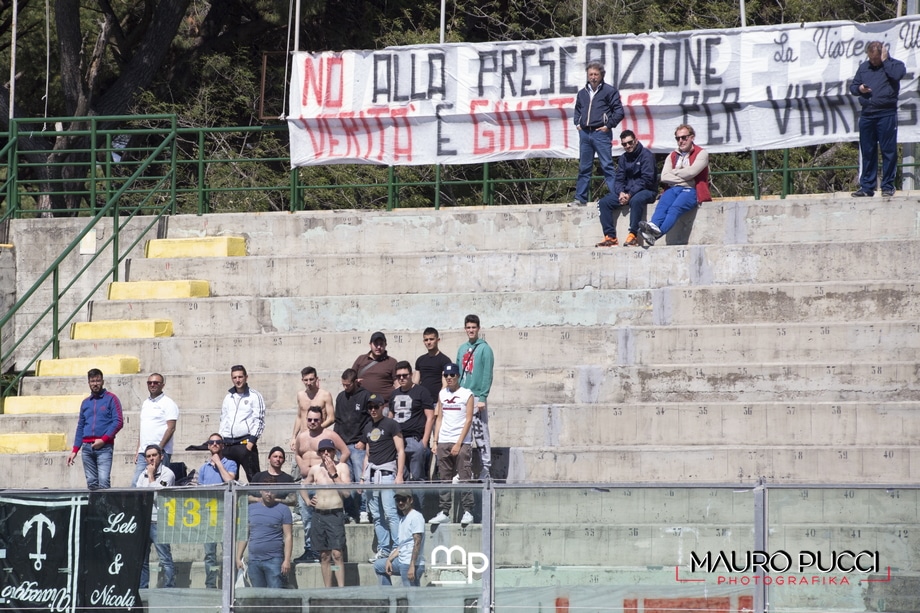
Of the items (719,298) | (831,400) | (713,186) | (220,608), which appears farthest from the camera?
(713,186)

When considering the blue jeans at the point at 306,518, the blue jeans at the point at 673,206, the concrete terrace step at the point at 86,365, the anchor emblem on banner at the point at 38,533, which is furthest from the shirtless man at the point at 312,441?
the blue jeans at the point at 673,206

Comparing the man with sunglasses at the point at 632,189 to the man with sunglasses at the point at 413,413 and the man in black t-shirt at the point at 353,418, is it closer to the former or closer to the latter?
the man with sunglasses at the point at 413,413

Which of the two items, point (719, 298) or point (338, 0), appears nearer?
point (719, 298)

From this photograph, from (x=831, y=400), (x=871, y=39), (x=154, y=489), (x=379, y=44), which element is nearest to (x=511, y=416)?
(x=831, y=400)

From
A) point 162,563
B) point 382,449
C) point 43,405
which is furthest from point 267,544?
point 43,405

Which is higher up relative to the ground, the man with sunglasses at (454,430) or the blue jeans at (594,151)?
the blue jeans at (594,151)

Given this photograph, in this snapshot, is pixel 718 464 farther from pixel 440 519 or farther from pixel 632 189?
pixel 440 519

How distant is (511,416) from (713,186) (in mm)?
11657

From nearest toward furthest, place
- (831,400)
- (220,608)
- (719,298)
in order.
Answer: (220,608) < (831,400) < (719,298)

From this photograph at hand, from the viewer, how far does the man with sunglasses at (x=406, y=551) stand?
10.1m

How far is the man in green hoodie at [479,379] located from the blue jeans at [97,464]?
3493 mm

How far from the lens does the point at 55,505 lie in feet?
35.7

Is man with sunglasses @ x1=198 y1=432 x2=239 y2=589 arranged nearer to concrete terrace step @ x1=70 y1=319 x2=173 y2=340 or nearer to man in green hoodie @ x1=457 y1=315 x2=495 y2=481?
man in green hoodie @ x1=457 y1=315 x2=495 y2=481

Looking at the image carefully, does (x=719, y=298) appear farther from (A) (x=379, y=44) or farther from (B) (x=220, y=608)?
(A) (x=379, y=44)
